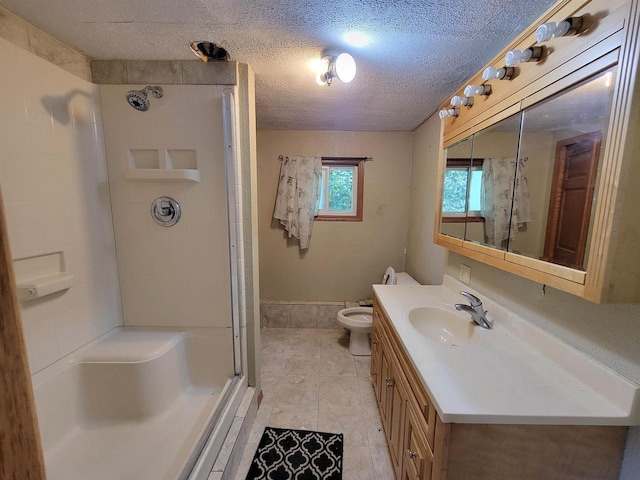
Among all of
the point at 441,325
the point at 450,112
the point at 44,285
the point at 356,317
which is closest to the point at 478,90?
the point at 450,112

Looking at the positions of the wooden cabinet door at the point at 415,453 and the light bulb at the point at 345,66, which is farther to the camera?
the light bulb at the point at 345,66

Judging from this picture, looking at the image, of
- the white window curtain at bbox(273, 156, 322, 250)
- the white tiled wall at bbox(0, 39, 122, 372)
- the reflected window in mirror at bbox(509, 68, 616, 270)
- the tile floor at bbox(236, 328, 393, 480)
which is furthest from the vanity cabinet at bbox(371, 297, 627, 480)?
the white window curtain at bbox(273, 156, 322, 250)

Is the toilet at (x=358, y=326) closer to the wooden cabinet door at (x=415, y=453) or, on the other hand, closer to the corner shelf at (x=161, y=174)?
the wooden cabinet door at (x=415, y=453)

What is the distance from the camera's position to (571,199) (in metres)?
0.88

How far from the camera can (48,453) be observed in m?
1.29

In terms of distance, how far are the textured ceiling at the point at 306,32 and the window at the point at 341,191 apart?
1.10m

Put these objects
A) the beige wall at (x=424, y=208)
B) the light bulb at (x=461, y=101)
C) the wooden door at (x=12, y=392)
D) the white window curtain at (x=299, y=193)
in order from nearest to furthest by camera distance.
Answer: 1. the wooden door at (x=12, y=392)
2. the light bulb at (x=461, y=101)
3. the beige wall at (x=424, y=208)
4. the white window curtain at (x=299, y=193)

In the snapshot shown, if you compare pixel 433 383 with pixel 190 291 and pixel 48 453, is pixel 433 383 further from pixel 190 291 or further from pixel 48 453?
pixel 48 453

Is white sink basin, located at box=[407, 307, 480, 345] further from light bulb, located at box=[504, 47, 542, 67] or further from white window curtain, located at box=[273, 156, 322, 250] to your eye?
white window curtain, located at box=[273, 156, 322, 250]

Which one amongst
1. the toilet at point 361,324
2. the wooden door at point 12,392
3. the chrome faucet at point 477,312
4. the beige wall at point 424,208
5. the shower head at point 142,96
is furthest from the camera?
the toilet at point 361,324

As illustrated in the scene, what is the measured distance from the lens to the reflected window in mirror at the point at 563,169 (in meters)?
0.79

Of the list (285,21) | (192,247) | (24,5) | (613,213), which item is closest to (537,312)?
(613,213)

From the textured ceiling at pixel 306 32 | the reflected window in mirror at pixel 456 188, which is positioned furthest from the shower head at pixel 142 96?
the reflected window in mirror at pixel 456 188

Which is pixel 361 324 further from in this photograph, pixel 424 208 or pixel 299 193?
pixel 299 193
